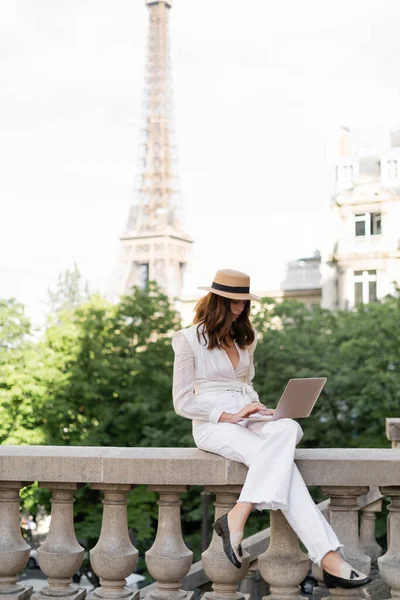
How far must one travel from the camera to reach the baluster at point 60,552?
496 centimetres

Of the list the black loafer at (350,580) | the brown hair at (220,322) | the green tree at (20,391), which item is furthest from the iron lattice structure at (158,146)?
the black loafer at (350,580)

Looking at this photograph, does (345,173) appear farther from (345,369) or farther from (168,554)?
(168,554)

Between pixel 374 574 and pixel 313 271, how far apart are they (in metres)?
47.4

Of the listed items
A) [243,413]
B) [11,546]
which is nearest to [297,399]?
[243,413]

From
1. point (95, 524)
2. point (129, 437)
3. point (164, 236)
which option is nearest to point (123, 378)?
point (129, 437)

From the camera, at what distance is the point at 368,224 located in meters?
49.0

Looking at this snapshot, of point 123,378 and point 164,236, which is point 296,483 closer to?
point 123,378

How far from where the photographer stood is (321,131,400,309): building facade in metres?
47.3

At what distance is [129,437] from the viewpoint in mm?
29188

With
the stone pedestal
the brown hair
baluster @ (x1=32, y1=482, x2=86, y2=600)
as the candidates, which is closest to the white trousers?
the brown hair

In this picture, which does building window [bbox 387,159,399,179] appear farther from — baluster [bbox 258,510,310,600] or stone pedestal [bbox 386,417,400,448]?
baluster [bbox 258,510,310,600]

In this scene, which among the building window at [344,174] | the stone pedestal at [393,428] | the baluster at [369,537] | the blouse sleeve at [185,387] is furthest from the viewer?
the building window at [344,174]

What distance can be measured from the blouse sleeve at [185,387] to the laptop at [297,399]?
0.29 metres

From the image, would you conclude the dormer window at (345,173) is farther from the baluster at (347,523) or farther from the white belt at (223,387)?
the baluster at (347,523)
